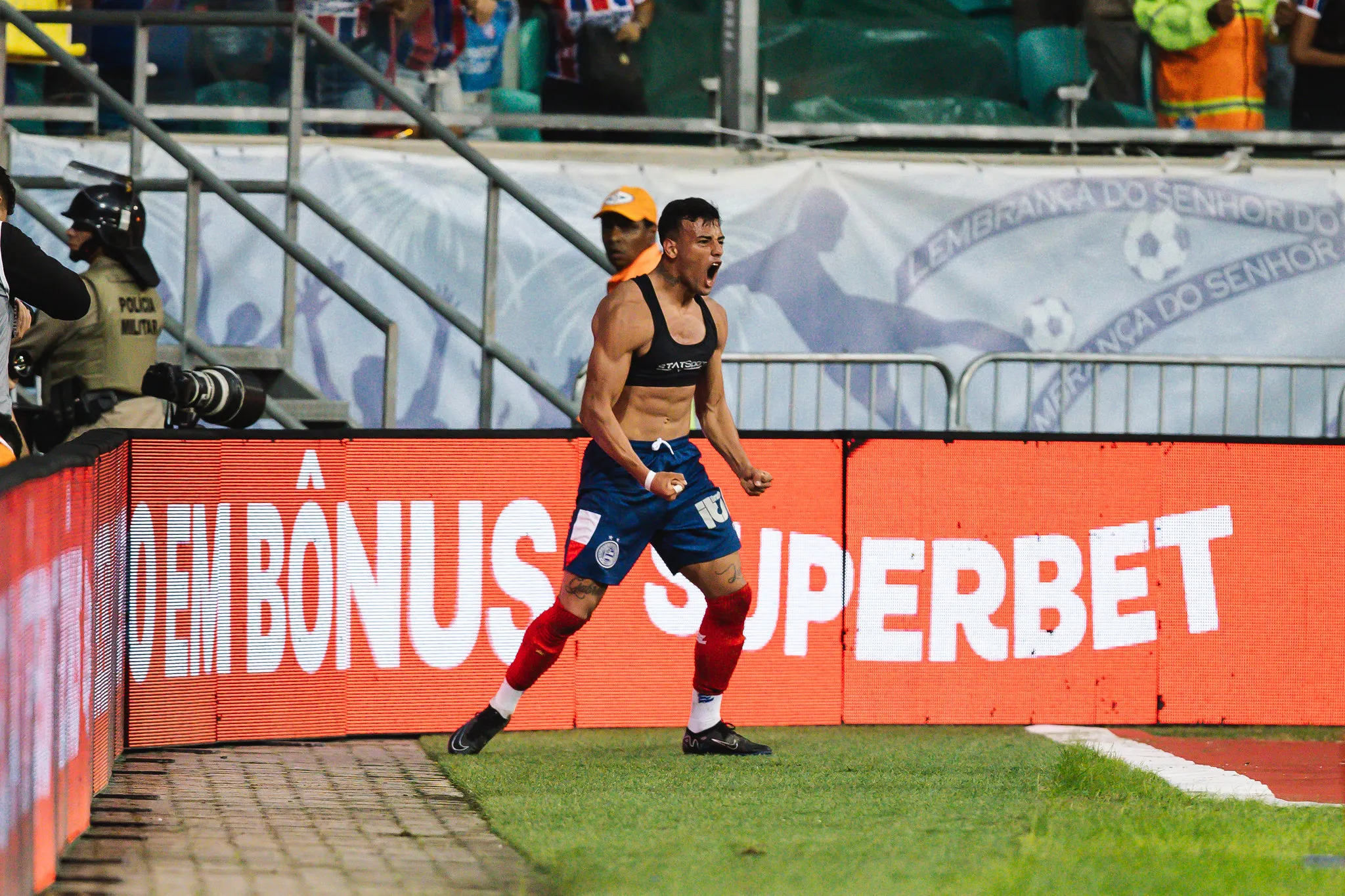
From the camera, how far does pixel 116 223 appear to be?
8594 millimetres

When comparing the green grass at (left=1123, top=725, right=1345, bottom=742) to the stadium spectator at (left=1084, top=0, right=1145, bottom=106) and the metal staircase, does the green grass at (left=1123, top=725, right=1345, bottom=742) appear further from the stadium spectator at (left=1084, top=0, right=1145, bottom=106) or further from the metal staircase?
the stadium spectator at (left=1084, top=0, right=1145, bottom=106)

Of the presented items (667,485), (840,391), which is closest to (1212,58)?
(840,391)

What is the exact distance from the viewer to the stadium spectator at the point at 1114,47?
43.0 feet

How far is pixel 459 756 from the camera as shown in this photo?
778cm

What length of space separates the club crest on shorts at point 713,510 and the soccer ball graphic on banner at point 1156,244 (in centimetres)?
578

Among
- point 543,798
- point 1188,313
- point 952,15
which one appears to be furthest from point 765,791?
point 952,15

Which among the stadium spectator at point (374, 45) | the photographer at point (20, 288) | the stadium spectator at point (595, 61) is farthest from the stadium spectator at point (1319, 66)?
the photographer at point (20, 288)

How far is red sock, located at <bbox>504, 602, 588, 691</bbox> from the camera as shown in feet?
25.2

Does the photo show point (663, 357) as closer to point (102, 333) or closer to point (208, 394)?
point (208, 394)

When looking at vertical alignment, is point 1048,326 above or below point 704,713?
above

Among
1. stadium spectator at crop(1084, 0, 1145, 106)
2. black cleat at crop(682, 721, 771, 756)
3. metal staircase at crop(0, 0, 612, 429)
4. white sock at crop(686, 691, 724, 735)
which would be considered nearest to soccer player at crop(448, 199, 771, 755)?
→ white sock at crop(686, 691, 724, 735)

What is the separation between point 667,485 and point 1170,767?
96.1 inches

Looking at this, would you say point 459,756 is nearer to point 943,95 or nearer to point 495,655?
point 495,655

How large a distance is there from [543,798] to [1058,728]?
3.19 m
